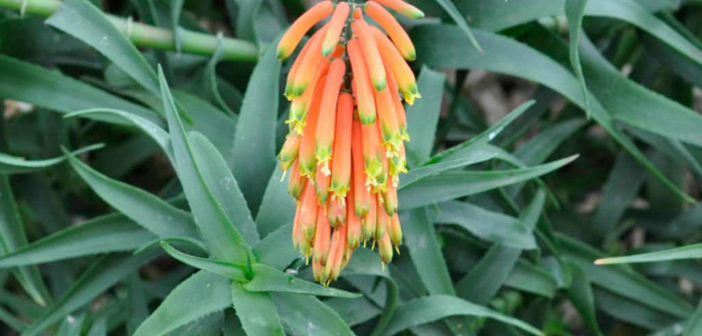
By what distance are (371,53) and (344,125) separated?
0.11 meters

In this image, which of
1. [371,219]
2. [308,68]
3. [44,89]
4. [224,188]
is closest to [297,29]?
[308,68]

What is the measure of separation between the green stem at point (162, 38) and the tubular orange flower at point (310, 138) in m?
0.62

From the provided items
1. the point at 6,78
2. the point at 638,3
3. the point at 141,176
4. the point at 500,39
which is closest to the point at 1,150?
the point at 6,78

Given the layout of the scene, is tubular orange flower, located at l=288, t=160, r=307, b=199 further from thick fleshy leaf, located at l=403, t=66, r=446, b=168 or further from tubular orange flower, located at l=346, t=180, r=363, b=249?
thick fleshy leaf, located at l=403, t=66, r=446, b=168

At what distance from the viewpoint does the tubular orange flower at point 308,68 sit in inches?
42.6

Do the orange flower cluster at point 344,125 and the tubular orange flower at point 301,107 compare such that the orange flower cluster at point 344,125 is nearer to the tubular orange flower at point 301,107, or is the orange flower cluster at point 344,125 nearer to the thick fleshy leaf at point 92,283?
the tubular orange flower at point 301,107

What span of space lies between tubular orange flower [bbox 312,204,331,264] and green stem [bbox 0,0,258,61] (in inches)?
26.3

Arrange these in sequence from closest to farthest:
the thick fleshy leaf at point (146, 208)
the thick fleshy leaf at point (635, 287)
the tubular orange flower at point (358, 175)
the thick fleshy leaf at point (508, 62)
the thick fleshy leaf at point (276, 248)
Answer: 1. the tubular orange flower at point (358, 175)
2. the thick fleshy leaf at point (276, 248)
3. the thick fleshy leaf at point (146, 208)
4. the thick fleshy leaf at point (508, 62)
5. the thick fleshy leaf at point (635, 287)

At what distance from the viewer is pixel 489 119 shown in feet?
8.78

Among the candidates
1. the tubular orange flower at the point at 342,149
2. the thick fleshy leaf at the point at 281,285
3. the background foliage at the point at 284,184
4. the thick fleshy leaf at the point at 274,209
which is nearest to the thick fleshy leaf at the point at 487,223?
the background foliage at the point at 284,184

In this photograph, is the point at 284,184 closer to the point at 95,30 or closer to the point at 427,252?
the point at 427,252

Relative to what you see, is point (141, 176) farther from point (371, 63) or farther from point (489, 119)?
point (371, 63)

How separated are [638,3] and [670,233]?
700mm

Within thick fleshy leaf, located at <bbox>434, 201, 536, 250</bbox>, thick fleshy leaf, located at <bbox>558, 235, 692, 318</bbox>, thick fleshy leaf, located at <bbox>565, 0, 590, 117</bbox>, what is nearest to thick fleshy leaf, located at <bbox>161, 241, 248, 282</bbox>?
thick fleshy leaf, located at <bbox>434, 201, 536, 250</bbox>
